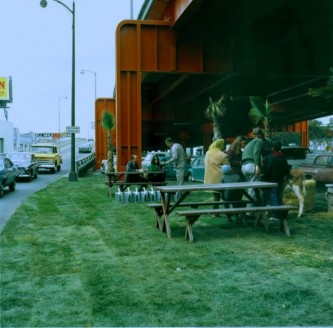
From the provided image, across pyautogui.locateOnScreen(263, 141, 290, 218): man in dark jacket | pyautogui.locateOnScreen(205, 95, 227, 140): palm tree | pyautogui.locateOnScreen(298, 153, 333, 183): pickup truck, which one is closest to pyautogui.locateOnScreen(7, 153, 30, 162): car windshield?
pyautogui.locateOnScreen(205, 95, 227, 140): palm tree

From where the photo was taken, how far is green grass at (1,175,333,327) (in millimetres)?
4812

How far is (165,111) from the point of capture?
135ft

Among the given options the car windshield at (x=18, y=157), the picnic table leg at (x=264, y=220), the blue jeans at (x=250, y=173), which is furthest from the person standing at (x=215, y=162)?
the car windshield at (x=18, y=157)

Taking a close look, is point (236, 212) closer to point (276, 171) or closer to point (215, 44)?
point (276, 171)

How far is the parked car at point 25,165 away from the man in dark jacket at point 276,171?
1718 centimetres

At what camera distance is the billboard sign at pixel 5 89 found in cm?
8619

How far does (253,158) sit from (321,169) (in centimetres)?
925

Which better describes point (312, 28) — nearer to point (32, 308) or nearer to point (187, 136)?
point (32, 308)

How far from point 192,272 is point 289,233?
312cm

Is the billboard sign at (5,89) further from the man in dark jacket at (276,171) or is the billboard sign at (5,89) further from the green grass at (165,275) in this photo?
the man in dark jacket at (276,171)

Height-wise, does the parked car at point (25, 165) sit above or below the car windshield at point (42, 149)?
below

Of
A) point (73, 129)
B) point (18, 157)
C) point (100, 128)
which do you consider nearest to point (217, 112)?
point (73, 129)

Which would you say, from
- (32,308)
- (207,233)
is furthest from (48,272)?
(207,233)

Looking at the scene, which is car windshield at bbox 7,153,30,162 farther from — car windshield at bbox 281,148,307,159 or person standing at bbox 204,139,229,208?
person standing at bbox 204,139,229,208
